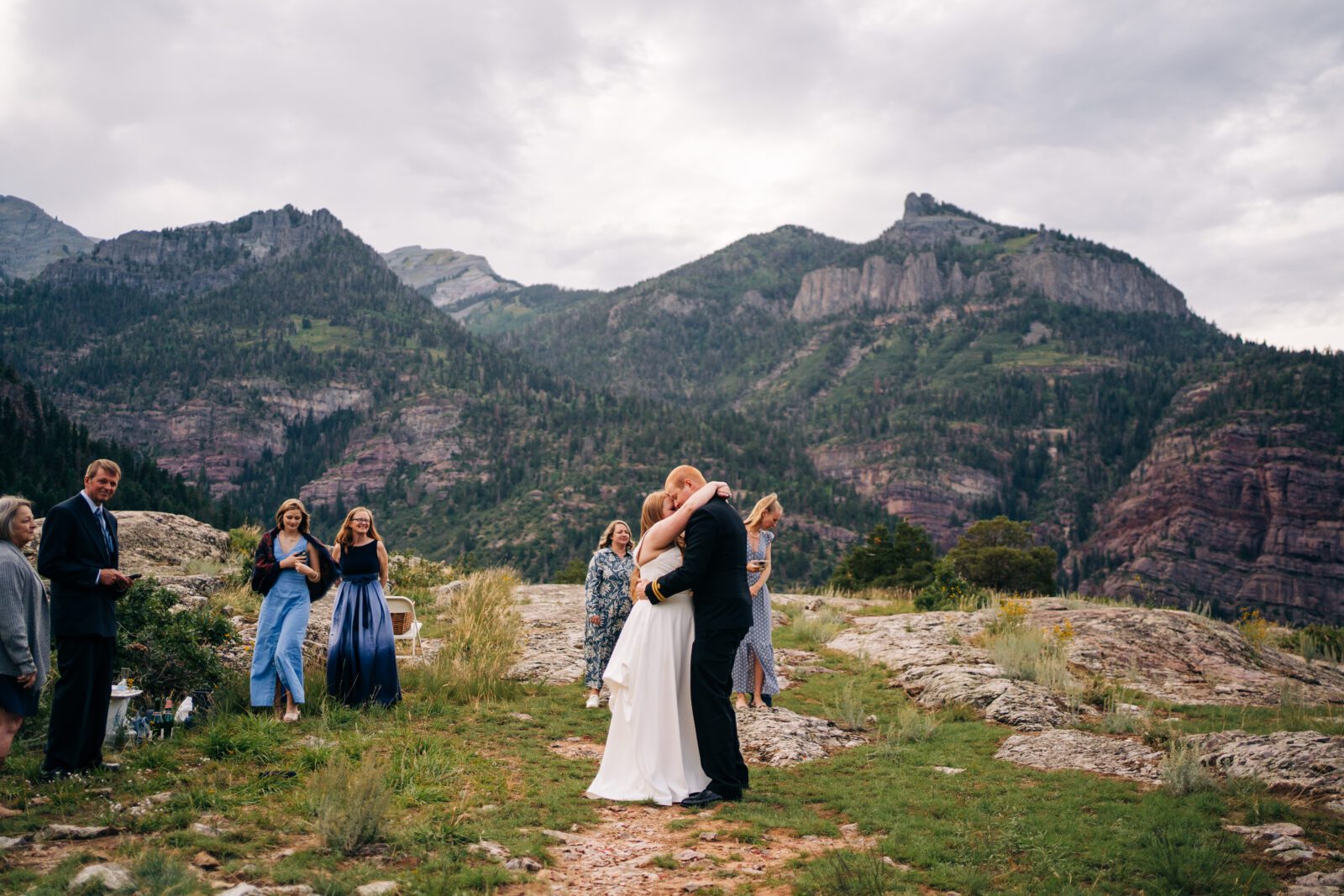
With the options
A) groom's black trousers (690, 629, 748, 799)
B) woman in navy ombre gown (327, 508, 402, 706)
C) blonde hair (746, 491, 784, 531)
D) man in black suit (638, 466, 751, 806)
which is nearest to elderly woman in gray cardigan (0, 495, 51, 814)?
woman in navy ombre gown (327, 508, 402, 706)

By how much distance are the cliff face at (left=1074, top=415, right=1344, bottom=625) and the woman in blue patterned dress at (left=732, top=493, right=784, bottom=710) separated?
427 feet

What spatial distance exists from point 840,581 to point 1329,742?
35.8m

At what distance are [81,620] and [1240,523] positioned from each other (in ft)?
533

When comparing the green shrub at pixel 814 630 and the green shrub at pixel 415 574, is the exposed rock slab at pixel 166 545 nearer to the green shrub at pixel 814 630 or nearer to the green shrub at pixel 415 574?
the green shrub at pixel 415 574

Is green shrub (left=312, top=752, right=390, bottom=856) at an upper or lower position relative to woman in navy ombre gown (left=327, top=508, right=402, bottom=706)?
lower

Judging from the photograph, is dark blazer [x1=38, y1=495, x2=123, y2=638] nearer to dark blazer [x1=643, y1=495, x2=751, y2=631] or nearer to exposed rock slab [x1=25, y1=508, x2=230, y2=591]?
dark blazer [x1=643, y1=495, x2=751, y2=631]

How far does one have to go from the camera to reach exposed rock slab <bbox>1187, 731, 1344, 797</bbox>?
6.30 m

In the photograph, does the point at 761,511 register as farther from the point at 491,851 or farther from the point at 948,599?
the point at 948,599

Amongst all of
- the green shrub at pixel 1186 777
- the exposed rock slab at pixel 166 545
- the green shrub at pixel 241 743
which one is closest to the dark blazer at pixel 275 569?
the green shrub at pixel 241 743

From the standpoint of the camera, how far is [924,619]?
1577cm

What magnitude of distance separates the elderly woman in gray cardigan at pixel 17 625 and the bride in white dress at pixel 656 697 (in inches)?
159

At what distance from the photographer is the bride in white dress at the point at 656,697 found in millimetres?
6430

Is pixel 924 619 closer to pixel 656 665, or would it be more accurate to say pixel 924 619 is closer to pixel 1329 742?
pixel 1329 742

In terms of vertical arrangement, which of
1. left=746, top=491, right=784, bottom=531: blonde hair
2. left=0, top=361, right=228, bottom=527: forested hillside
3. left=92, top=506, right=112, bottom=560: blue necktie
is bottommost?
left=92, top=506, right=112, bottom=560: blue necktie
